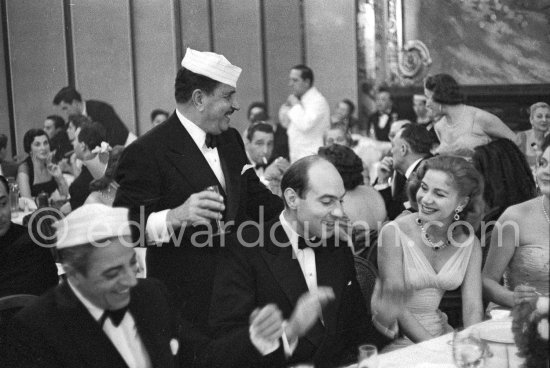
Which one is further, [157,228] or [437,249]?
[437,249]

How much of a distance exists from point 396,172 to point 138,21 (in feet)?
19.3

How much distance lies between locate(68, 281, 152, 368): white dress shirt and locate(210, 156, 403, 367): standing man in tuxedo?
33cm

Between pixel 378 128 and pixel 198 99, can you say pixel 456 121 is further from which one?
pixel 378 128

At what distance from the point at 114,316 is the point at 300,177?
0.90 m

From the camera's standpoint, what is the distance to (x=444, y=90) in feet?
17.0

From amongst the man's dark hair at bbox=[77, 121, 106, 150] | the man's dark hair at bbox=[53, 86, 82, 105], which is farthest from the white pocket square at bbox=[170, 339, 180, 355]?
the man's dark hair at bbox=[53, 86, 82, 105]

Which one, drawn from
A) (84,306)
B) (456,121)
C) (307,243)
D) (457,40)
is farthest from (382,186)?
(457,40)

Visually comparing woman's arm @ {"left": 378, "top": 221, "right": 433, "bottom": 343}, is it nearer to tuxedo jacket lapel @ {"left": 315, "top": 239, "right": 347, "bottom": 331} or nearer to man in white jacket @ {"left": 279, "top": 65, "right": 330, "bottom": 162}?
tuxedo jacket lapel @ {"left": 315, "top": 239, "right": 347, "bottom": 331}

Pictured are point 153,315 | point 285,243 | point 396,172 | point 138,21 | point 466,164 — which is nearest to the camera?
point 153,315

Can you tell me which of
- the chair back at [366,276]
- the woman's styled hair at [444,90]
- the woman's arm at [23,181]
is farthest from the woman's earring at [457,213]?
the woman's arm at [23,181]

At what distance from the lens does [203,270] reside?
293cm

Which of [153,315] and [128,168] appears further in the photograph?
[128,168]

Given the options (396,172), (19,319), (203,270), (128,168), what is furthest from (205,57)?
(396,172)

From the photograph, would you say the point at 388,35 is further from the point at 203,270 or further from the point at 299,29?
the point at 203,270
